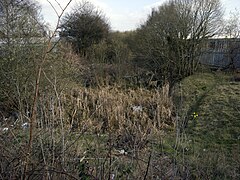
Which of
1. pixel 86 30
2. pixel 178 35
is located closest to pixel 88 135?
pixel 178 35

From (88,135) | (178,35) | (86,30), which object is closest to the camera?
(88,135)

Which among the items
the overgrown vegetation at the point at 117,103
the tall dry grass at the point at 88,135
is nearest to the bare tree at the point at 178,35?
the overgrown vegetation at the point at 117,103

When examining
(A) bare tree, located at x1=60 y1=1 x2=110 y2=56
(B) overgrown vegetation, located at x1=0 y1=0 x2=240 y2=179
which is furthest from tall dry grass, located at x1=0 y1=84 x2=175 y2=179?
(A) bare tree, located at x1=60 y1=1 x2=110 y2=56

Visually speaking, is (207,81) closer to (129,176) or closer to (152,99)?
(152,99)

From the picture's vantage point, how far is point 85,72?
12430mm

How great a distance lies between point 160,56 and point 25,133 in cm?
1180

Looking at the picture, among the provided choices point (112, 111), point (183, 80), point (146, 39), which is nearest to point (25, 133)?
point (112, 111)

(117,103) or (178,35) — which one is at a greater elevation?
(178,35)

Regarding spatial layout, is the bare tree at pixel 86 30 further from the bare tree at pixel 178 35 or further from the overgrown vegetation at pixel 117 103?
the bare tree at pixel 178 35

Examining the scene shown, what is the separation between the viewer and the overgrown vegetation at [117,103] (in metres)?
2.58

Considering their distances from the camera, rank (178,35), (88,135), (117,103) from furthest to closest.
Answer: (178,35) < (117,103) < (88,135)

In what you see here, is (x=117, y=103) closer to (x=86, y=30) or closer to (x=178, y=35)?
(x=178, y=35)

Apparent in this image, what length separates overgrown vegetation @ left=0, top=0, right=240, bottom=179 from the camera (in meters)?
2.58

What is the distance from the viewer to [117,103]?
7.99 meters
